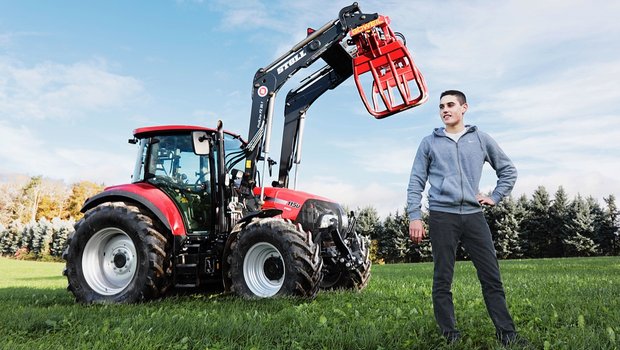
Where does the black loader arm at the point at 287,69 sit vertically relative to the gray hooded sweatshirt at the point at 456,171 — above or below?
above

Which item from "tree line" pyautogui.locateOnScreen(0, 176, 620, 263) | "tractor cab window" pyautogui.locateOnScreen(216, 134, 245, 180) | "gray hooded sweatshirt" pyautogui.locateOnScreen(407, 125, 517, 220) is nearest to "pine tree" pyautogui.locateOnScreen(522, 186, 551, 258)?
"tree line" pyautogui.locateOnScreen(0, 176, 620, 263)

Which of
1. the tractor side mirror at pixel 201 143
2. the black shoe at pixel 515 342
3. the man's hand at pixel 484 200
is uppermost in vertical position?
the tractor side mirror at pixel 201 143

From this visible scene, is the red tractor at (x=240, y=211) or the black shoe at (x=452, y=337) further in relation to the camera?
the red tractor at (x=240, y=211)

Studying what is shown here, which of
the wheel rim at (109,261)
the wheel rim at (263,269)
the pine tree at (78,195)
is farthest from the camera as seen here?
the pine tree at (78,195)

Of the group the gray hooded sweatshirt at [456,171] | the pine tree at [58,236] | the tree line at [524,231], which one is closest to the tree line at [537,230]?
the tree line at [524,231]

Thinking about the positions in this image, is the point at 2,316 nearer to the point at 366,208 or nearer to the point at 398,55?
the point at 398,55

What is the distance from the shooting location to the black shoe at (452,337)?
3.71 meters

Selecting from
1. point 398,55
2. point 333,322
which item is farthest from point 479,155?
point 398,55

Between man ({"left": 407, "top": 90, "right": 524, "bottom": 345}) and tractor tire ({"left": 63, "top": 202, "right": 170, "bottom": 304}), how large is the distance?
4.06 m

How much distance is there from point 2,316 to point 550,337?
17.1 feet

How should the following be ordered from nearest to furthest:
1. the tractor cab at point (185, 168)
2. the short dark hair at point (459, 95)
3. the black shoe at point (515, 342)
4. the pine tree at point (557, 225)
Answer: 1. the black shoe at point (515, 342)
2. the short dark hair at point (459, 95)
3. the tractor cab at point (185, 168)
4. the pine tree at point (557, 225)

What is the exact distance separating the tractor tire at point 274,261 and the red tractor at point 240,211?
0.04 ft

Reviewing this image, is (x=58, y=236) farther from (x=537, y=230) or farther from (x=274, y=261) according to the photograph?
(x=274, y=261)

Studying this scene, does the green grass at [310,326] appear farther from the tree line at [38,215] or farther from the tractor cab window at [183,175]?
the tree line at [38,215]
